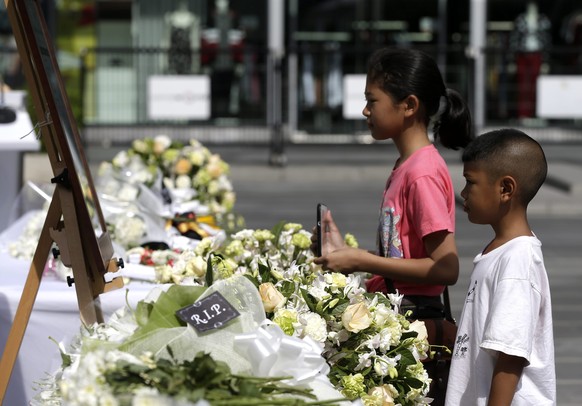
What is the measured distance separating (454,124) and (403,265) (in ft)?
1.83

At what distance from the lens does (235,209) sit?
41.0 ft

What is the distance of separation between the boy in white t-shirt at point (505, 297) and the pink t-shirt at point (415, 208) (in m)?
0.43

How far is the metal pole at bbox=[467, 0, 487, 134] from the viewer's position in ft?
54.5

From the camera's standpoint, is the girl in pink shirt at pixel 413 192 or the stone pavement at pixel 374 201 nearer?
the girl in pink shirt at pixel 413 192

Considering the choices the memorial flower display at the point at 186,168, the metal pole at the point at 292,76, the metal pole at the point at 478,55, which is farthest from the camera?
the metal pole at the point at 292,76

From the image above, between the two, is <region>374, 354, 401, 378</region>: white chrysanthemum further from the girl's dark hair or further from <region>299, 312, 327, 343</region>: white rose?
the girl's dark hair

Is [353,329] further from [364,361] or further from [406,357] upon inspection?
[406,357]

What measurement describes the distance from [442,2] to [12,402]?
55.7 ft

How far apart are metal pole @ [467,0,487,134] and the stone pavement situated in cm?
79

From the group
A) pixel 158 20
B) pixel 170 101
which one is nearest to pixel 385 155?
pixel 170 101

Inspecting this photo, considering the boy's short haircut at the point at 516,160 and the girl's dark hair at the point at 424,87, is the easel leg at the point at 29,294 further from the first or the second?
the boy's short haircut at the point at 516,160

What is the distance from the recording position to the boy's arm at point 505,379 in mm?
2965

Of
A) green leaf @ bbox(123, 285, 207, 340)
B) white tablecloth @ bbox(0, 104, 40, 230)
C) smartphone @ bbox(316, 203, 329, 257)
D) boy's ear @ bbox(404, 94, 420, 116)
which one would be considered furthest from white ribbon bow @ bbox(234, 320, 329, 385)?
white tablecloth @ bbox(0, 104, 40, 230)

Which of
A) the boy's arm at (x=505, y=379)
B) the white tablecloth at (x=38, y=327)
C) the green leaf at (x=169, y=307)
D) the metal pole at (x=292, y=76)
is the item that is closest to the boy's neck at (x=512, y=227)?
the boy's arm at (x=505, y=379)
